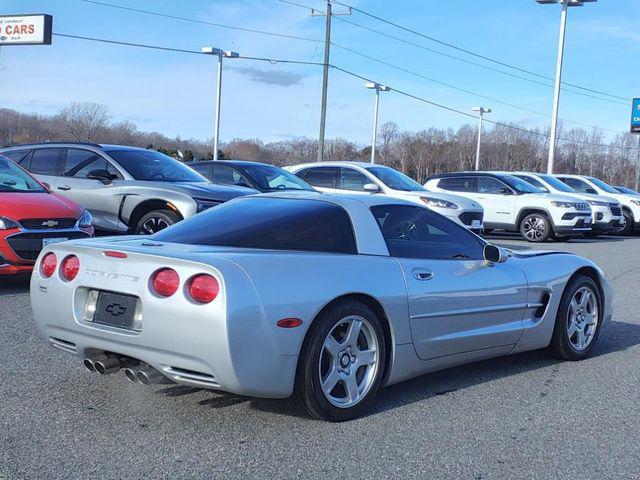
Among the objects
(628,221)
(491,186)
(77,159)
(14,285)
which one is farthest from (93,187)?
(628,221)

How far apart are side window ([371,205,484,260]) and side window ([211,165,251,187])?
8019mm

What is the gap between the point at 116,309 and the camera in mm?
4141

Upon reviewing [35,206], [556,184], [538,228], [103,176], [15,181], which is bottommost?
[538,228]

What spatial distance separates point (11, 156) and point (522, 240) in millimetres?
12748

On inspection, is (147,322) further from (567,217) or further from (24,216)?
(567,217)

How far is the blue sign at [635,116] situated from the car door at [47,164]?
37.2m

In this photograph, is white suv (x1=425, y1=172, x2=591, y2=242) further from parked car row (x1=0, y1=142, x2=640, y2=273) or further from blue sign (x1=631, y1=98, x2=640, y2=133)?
blue sign (x1=631, y1=98, x2=640, y2=133)

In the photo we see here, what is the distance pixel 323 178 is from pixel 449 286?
37.1 ft

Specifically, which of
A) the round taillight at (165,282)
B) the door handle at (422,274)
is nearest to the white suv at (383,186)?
the door handle at (422,274)

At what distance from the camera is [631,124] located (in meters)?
41.9

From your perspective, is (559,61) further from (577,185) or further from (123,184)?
(123,184)

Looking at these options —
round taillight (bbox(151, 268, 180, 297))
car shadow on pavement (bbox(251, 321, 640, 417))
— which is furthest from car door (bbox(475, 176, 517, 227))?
round taillight (bbox(151, 268, 180, 297))

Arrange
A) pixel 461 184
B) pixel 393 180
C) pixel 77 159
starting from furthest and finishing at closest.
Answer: pixel 461 184
pixel 393 180
pixel 77 159

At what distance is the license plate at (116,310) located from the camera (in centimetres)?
407
